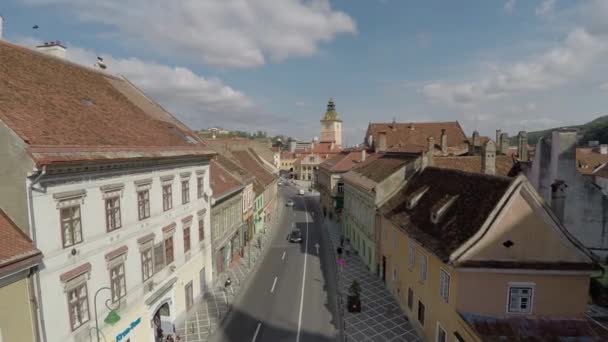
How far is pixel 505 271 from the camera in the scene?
536 inches

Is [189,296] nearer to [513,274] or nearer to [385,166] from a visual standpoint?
[513,274]

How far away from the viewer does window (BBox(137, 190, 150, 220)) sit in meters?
15.9

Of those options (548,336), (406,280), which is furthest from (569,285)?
(406,280)

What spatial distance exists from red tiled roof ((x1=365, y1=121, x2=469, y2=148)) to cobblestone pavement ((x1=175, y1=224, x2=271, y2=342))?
34062 millimetres

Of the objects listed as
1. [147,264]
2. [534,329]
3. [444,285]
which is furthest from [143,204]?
[534,329]

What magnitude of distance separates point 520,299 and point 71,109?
2127cm

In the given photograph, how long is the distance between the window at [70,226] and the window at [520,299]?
57.9ft

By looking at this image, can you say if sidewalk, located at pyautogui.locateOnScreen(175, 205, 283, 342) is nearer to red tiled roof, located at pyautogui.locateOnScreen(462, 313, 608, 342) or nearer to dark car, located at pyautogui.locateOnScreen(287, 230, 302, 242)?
dark car, located at pyautogui.locateOnScreen(287, 230, 302, 242)

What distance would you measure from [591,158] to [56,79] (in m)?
70.5

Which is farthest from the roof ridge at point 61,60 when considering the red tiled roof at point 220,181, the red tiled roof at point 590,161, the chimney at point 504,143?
the red tiled roof at point 590,161

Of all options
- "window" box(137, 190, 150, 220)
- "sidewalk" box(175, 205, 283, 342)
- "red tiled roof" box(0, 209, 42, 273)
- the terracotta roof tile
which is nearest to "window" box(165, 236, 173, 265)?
"window" box(137, 190, 150, 220)

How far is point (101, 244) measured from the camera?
1327cm

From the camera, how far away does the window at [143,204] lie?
1593cm

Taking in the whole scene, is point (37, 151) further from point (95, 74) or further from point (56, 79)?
point (95, 74)
